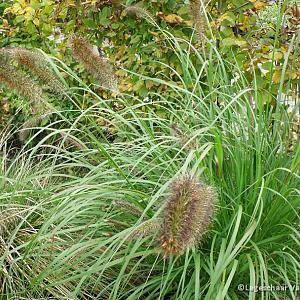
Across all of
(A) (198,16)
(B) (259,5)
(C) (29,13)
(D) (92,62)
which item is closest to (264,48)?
(B) (259,5)

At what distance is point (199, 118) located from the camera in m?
2.49

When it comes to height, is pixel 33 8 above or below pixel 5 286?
above

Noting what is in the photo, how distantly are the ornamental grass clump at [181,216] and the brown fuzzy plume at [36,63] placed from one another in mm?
973

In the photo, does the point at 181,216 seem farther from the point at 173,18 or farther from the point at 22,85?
the point at 173,18

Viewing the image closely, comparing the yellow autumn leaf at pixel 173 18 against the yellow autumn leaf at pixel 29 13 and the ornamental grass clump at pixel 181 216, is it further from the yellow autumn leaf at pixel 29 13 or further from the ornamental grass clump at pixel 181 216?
the ornamental grass clump at pixel 181 216

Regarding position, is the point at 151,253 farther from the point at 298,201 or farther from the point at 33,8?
the point at 33,8

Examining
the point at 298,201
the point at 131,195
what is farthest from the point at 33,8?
the point at 298,201

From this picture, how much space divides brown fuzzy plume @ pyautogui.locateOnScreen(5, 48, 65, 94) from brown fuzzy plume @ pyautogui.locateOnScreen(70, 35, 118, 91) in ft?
0.41

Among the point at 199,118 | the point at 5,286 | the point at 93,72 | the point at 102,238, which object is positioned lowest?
the point at 5,286

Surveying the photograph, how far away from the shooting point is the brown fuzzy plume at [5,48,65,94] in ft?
7.28

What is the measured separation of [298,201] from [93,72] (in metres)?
0.94

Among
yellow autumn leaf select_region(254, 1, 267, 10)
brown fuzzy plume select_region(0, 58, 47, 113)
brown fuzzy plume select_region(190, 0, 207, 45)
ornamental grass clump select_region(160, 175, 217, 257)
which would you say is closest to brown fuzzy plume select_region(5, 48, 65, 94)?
brown fuzzy plume select_region(0, 58, 47, 113)

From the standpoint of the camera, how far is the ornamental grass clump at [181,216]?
4.54 ft

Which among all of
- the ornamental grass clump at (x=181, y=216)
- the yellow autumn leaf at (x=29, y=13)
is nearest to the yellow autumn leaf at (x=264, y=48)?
the yellow autumn leaf at (x=29, y=13)
